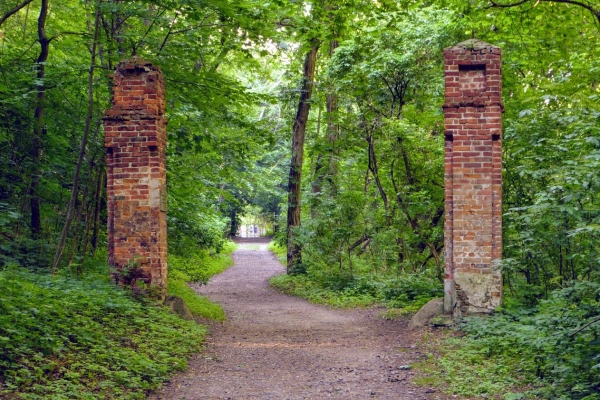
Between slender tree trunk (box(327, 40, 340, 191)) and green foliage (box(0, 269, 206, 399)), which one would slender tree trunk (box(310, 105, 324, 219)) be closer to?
slender tree trunk (box(327, 40, 340, 191))

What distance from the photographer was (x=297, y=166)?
A: 684 inches

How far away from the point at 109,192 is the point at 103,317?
8.19 ft

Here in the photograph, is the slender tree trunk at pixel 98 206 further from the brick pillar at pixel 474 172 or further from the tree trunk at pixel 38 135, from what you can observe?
the brick pillar at pixel 474 172

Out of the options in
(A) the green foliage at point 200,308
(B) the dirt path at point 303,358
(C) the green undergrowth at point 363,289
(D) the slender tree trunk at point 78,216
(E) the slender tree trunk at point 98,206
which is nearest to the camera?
(B) the dirt path at point 303,358

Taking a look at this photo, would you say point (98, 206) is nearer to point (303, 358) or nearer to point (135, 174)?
point (135, 174)

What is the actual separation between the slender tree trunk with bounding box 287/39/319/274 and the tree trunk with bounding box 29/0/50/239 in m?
8.13

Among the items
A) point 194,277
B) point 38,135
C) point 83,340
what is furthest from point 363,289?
point 83,340

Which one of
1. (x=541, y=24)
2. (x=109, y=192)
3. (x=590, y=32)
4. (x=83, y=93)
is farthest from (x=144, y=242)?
(x=590, y=32)

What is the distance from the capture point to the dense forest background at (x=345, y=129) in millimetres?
7879

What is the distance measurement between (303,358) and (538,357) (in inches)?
117

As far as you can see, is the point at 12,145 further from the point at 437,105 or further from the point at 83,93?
the point at 437,105

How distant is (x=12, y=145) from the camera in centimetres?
979

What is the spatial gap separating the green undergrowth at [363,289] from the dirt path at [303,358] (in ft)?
2.07

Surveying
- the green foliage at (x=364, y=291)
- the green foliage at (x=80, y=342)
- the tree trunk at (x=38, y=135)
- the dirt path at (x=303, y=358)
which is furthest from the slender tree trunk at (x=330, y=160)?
the green foliage at (x=80, y=342)
